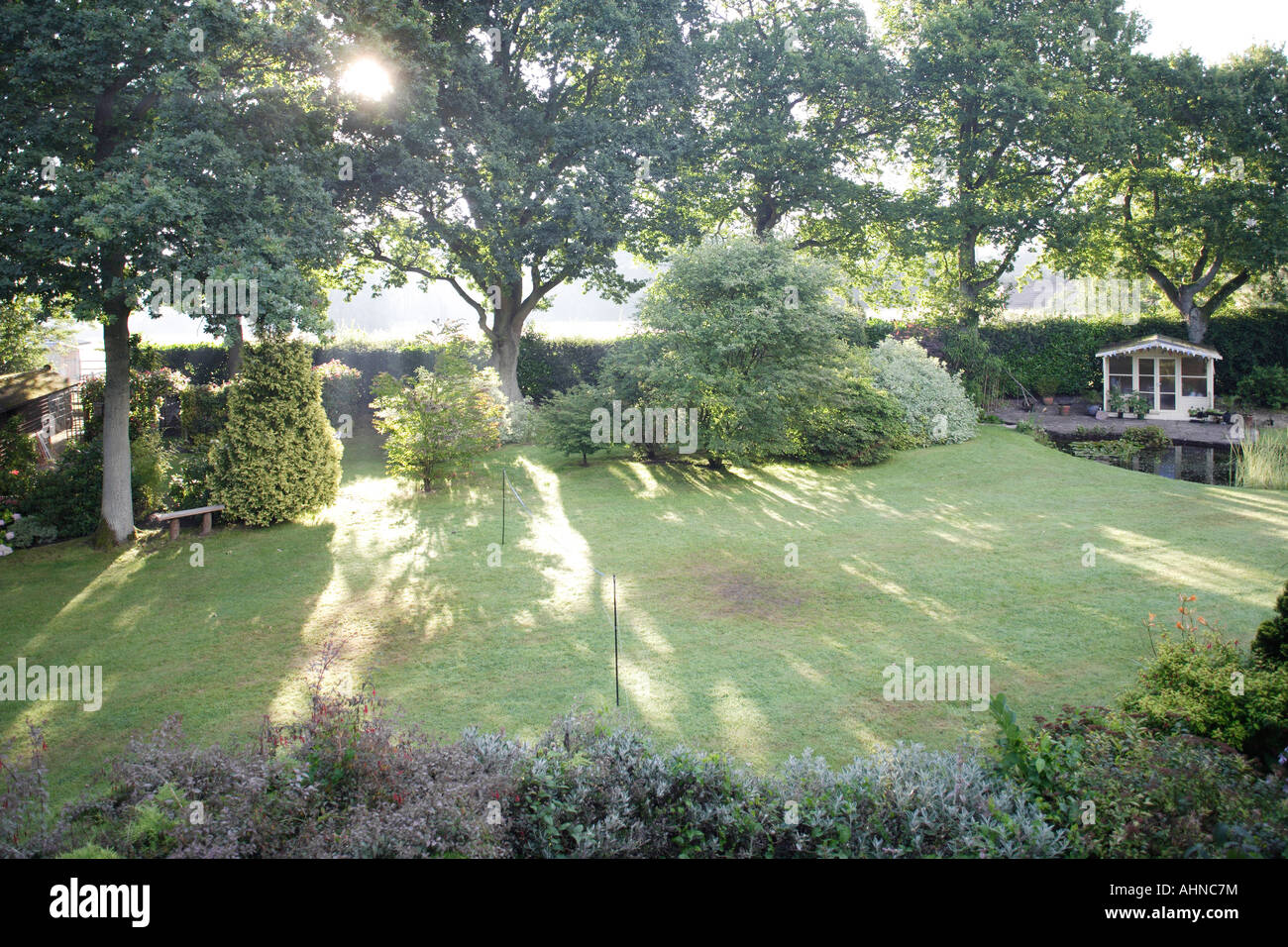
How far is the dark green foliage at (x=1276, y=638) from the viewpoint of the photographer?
5.72m

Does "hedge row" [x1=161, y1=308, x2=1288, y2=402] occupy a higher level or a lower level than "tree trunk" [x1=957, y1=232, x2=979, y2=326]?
lower

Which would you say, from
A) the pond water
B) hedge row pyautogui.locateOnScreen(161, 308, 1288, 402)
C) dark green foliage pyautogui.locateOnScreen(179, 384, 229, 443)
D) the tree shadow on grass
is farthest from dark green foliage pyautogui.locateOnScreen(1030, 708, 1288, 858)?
hedge row pyautogui.locateOnScreen(161, 308, 1288, 402)

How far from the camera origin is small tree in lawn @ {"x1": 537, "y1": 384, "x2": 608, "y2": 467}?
1780 cm

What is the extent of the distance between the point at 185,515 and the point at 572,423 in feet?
26.5

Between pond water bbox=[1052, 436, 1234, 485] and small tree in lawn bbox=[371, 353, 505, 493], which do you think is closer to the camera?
small tree in lawn bbox=[371, 353, 505, 493]

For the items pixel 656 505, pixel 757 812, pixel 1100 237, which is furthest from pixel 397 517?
pixel 1100 237

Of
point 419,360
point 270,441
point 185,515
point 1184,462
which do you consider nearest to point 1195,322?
point 1184,462

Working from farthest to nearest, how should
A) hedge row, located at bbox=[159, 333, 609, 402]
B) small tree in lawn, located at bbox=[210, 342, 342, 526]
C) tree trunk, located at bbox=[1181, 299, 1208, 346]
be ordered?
tree trunk, located at bbox=[1181, 299, 1208, 346] < hedge row, located at bbox=[159, 333, 609, 402] < small tree in lawn, located at bbox=[210, 342, 342, 526]

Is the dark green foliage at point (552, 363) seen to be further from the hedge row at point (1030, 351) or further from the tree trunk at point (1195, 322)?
the tree trunk at point (1195, 322)

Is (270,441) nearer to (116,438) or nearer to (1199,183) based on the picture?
(116,438)

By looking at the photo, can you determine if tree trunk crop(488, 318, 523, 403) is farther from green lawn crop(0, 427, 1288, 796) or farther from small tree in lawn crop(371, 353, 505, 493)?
green lawn crop(0, 427, 1288, 796)

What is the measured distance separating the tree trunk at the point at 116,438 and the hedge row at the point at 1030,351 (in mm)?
15084

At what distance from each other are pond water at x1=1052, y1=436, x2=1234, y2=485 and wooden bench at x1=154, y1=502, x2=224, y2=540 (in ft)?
61.3
